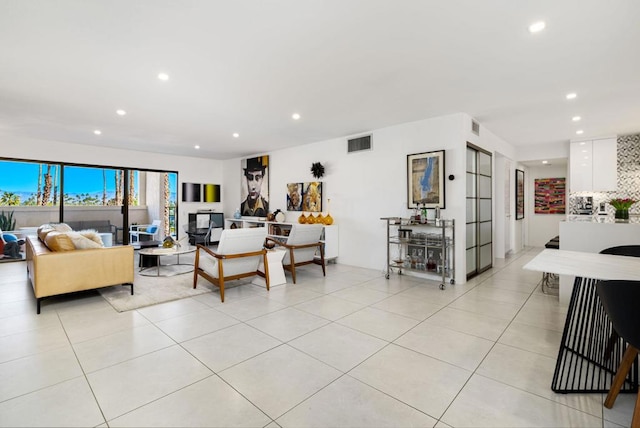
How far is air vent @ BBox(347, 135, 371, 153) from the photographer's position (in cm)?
608

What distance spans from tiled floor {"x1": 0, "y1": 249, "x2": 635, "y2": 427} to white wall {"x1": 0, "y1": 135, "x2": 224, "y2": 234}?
166 inches

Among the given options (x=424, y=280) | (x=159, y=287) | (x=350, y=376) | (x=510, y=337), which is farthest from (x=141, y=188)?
(x=510, y=337)

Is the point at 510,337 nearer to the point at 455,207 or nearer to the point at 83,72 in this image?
the point at 455,207

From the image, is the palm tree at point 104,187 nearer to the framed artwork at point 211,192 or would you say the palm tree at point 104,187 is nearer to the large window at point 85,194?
the large window at point 85,194

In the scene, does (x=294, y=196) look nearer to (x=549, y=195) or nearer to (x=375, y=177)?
(x=375, y=177)

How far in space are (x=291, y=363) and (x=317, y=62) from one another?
9.50 feet

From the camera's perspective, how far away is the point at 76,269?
3883 millimetres

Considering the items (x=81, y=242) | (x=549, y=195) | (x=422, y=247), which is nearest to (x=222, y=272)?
(x=81, y=242)

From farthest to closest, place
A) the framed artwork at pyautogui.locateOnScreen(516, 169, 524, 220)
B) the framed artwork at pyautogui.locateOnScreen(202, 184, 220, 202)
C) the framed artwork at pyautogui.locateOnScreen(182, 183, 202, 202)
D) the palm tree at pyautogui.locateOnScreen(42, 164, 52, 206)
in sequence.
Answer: the framed artwork at pyautogui.locateOnScreen(202, 184, 220, 202) → the framed artwork at pyautogui.locateOnScreen(182, 183, 202, 202) → the framed artwork at pyautogui.locateOnScreen(516, 169, 524, 220) → the palm tree at pyautogui.locateOnScreen(42, 164, 52, 206)

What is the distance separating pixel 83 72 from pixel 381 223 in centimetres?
493

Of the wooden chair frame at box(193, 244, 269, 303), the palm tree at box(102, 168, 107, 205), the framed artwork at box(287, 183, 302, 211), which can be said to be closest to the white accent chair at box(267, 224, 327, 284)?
the wooden chair frame at box(193, 244, 269, 303)

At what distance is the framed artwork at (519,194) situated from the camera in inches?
323

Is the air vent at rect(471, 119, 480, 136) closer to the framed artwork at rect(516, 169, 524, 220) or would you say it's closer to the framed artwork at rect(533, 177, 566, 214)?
the framed artwork at rect(516, 169, 524, 220)

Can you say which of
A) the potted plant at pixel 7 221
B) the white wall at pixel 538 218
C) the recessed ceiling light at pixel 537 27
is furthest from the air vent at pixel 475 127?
the potted plant at pixel 7 221
